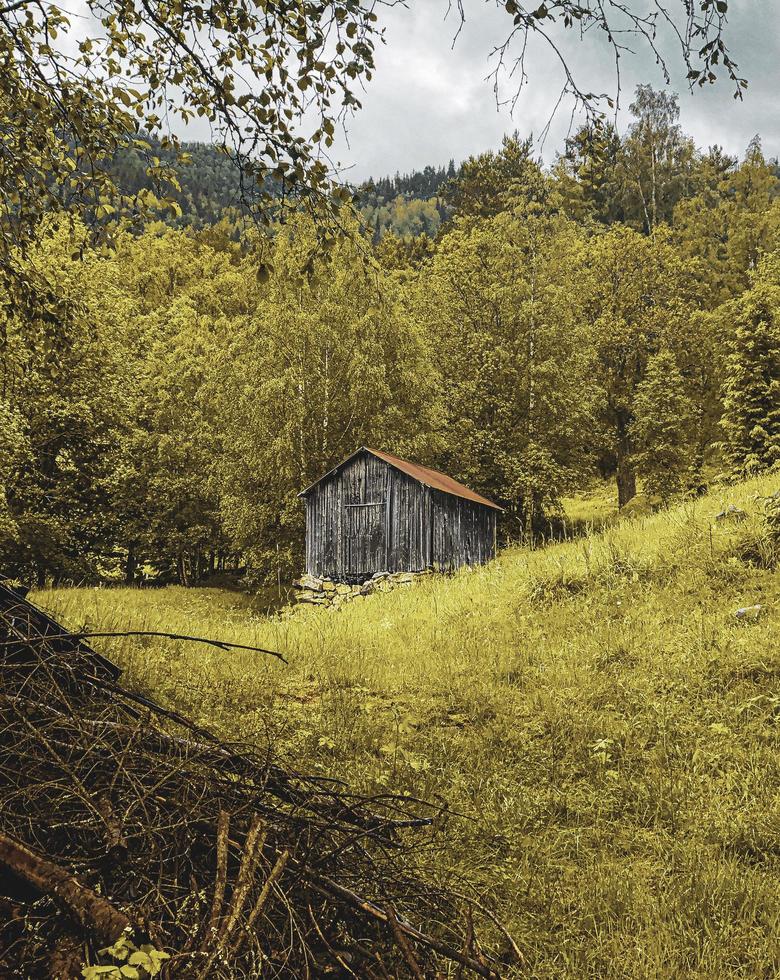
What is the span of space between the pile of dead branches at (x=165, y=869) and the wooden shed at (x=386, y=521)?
18438 mm

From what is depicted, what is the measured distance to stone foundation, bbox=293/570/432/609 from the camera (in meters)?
21.5

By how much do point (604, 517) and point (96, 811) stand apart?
33.6 meters

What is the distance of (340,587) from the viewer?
23.0m

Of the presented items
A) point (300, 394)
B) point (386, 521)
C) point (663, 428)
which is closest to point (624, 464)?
point (663, 428)

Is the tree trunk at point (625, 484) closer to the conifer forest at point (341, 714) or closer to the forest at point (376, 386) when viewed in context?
the forest at point (376, 386)

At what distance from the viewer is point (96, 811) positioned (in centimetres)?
197

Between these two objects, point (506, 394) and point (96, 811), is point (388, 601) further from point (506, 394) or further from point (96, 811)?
point (506, 394)

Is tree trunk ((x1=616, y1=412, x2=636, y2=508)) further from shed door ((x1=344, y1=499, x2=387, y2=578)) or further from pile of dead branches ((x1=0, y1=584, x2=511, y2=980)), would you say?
pile of dead branches ((x1=0, y1=584, x2=511, y2=980))

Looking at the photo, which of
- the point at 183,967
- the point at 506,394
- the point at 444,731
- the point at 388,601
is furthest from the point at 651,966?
the point at 506,394

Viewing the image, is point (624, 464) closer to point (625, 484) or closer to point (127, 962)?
point (625, 484)

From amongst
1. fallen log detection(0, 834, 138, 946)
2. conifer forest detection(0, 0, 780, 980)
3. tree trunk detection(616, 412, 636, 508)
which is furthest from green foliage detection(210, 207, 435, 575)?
fallen log detection(0, 834, 138, 946)

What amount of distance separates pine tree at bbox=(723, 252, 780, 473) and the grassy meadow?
15058mm

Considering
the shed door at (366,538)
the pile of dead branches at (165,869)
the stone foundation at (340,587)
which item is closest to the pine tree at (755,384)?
the stone foundation at (340,587)

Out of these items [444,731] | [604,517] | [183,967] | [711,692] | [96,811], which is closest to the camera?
[183,967]
